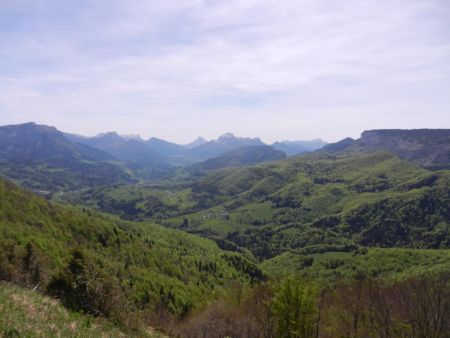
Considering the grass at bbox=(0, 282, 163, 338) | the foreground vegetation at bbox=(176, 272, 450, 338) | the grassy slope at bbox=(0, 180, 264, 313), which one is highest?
the grass at bbox=(0, 282, 163, 338)

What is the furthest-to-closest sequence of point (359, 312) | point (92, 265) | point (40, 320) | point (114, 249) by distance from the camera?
point (114, 249)
point (359, 312)
point (92, 265)
point (40, 320)

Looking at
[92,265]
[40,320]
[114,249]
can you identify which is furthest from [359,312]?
[114,249]

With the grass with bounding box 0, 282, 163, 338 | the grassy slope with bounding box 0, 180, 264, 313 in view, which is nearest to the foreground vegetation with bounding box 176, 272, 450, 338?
the grass with bounding box 0, 282, 163, 338

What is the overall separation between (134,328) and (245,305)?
51692 millimetres

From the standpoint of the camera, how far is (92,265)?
3416 centimetres

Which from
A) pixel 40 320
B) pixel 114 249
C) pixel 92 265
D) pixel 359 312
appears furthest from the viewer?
pixel 114 249

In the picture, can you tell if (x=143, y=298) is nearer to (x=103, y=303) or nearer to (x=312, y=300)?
(x=312, y=300)

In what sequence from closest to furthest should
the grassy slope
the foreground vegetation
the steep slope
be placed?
the steep slope
the foreground vegetation
the grassy slope

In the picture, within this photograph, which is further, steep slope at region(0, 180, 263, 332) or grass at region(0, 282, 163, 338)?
steep slope at region(0, 180, 263, 332)

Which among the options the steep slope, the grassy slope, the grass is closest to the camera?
the grass

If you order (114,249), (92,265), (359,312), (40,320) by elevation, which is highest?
(40,320)

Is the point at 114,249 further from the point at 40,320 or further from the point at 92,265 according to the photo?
the point at 40,320

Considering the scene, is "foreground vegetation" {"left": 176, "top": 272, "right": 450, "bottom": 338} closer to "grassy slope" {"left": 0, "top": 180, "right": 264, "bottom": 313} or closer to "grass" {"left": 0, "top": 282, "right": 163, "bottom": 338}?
"grass" {"left": 0, "top": 282, "right": 163, "bottom": 338}

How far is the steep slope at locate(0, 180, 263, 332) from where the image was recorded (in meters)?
31.9
